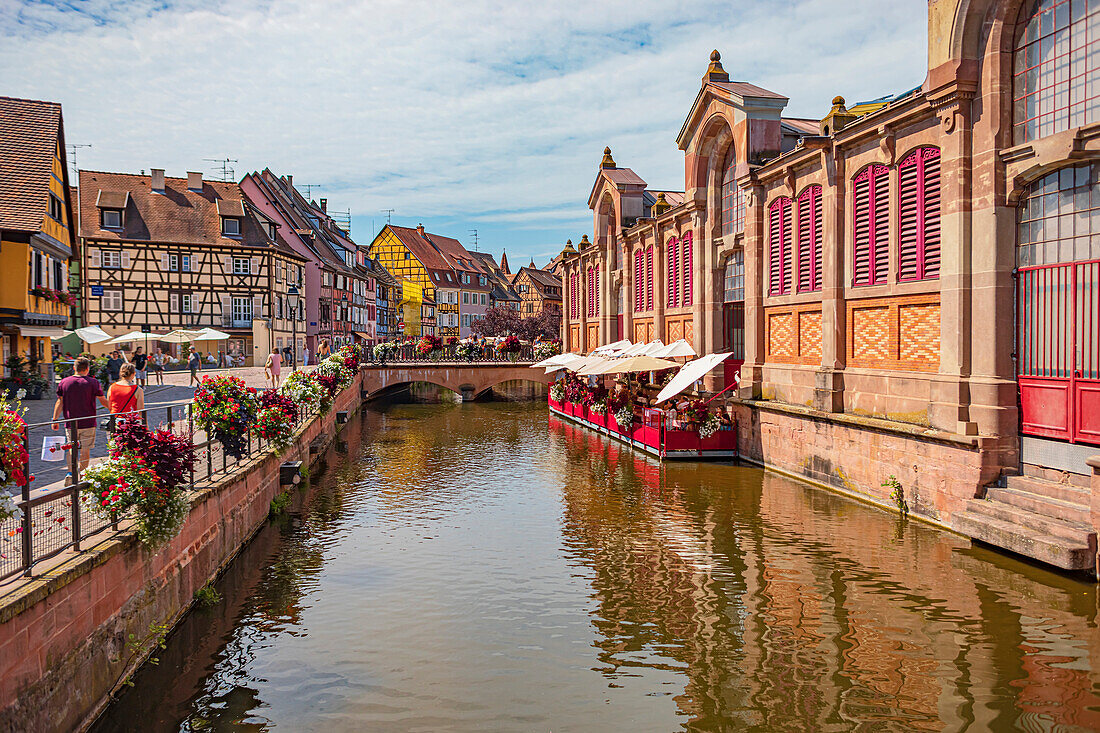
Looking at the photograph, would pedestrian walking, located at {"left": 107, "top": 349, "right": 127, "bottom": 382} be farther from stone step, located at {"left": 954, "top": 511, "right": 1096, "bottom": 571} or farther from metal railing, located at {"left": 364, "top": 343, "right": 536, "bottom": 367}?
stone step, located at {"left": 954, "top": 511, "right": 1096, "bottom": 571}

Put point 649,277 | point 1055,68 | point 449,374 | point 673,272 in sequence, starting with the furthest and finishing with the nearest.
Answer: point 449,374 → point 649,277 → point 673,272 → point 1055,68

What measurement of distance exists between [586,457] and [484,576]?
1237 centimetres

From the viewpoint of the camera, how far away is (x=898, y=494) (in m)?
15.1

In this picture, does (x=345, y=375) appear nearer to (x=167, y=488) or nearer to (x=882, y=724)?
(x=167, y=488)


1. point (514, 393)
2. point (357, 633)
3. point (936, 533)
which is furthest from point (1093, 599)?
point (514, 393)

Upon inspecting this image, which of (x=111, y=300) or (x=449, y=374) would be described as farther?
(x=111, y=300)

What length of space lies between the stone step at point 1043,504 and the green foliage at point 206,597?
11.7 meters

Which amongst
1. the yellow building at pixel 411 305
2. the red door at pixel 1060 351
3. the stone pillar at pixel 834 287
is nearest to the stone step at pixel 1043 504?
the red door at pixel 1060 351

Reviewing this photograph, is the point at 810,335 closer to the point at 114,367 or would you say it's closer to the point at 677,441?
the point at 677,441

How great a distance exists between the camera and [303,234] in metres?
59.1

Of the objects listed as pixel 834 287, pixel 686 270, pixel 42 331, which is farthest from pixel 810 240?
pixel 42 331

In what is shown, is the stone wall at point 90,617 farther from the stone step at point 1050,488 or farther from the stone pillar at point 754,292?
the stone pillar at point 754,292

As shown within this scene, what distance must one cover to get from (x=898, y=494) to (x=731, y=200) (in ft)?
39.6

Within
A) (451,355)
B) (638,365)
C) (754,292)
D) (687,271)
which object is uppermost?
(687,271)
